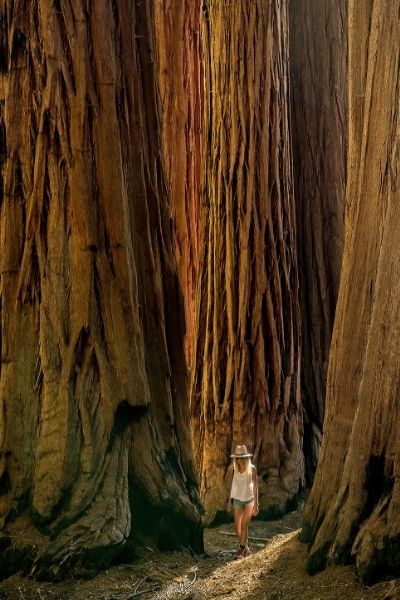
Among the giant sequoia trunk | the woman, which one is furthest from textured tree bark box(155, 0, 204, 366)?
the giant sequoia trunk

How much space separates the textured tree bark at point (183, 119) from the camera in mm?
12500

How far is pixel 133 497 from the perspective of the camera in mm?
7477

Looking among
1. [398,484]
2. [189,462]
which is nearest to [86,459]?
[189,462]

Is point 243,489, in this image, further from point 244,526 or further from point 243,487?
point 244,526

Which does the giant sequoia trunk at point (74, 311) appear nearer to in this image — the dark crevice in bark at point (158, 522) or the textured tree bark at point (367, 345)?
the dark crevice in bark at point (158, 522)

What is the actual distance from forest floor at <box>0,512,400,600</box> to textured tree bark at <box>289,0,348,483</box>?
177 inches

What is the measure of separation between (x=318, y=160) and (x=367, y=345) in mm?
6662

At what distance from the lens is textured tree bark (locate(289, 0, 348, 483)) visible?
12047mm

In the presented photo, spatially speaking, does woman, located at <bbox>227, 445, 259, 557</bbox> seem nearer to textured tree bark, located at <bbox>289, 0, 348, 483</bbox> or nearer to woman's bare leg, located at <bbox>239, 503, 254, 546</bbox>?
woman's bare leg, located at <bbox>239, 503, 254, 546</bbox>

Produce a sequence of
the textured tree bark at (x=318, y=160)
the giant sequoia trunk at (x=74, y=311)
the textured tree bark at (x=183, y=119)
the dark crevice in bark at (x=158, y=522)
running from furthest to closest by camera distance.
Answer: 1. the textured tree bark at (x=183, y=119)
2. the textured tree bark at (x=318, y=160)
3. the dark crevice in bark at (x=158, y=522)
4. the giant sequoia trunk at (x=74, y=311)

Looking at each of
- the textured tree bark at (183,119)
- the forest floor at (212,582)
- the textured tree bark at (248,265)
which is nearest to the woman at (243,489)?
the forest floor at (212,582)

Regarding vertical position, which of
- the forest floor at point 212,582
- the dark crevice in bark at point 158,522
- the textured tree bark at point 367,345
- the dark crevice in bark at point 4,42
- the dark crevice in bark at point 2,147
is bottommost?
the forest floor at point 212,582

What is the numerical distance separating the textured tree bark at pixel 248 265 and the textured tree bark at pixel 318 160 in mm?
875

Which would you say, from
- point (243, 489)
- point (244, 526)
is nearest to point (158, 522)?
point (244, 526)
